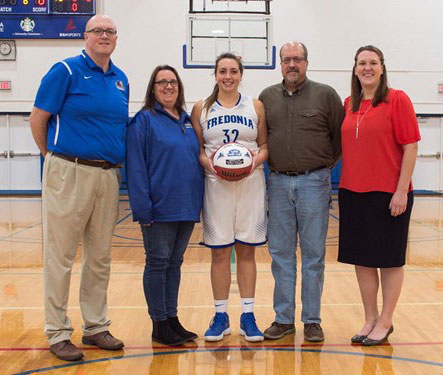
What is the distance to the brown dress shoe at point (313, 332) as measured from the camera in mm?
3663

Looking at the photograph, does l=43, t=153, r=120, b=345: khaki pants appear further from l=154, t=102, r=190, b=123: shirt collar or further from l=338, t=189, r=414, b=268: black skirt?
l=338, t=189, r=414, b=268: black skirt

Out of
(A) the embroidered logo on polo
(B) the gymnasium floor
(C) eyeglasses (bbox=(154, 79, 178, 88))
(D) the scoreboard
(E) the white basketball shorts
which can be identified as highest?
(D) the scoreboard

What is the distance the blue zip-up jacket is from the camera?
3.49 meters

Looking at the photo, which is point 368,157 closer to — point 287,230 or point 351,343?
point 287,230

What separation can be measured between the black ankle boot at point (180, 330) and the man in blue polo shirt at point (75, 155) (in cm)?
39

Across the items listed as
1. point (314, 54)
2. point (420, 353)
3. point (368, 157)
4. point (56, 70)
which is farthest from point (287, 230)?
point (314, 54)

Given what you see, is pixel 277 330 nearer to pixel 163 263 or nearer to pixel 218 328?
pixel 218 328

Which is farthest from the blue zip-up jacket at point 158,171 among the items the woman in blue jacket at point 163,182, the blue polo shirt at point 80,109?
the blue polo shirt at point 80,109

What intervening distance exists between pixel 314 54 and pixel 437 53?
2889mm

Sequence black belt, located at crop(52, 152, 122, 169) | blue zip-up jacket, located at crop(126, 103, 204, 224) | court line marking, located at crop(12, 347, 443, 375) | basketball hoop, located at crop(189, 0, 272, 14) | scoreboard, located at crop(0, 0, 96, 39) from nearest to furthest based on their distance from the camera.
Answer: court line marking, located at crop(12, 347, 443, 375) → black belt, located at crop(52, 152, 122, 169) → blue zip-up jacket, located at crop(126, 103, 204, 224) → basketball hoop, located at crop(189, 0, 272, 14) → scoreboard, located at crop(0, 0, 96, 39)

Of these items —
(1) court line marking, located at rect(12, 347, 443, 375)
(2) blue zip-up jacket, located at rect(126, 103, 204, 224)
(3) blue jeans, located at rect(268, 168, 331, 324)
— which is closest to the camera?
(1) court line marking, located at rect(12, 347, 443, 375)

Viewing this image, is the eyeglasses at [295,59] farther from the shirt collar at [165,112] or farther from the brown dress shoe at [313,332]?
the brown dress shoe at [313,332]

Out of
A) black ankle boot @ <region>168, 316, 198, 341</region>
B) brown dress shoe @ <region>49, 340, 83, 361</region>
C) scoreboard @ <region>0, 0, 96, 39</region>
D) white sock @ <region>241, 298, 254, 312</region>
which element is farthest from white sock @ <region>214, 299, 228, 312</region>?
scoreboard @ <region>0, 0, 96, 39</region>

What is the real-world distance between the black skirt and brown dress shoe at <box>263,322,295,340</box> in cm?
61
